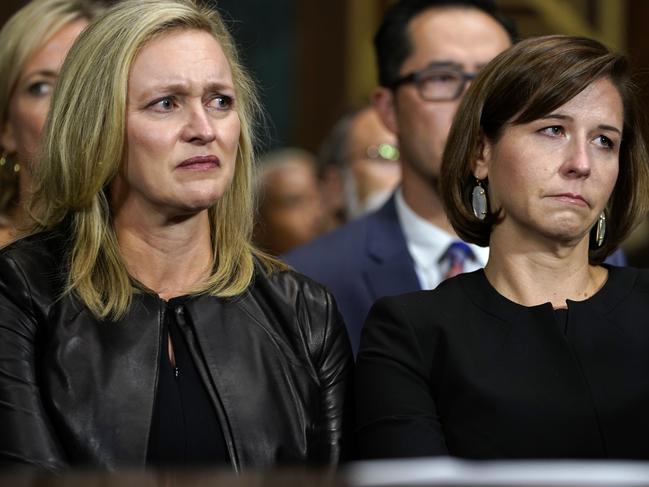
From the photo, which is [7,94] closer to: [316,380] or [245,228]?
[245,228]

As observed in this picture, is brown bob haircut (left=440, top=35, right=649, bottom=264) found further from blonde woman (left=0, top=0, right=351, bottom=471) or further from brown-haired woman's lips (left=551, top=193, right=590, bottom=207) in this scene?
blonde woman (left=0, top=0, right=351, bottom=471)

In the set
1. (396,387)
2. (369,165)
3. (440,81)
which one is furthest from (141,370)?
(369,165)

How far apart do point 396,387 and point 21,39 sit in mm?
1682

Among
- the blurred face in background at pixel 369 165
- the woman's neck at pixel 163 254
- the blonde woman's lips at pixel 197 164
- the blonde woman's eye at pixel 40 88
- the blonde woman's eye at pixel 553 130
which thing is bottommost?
the blurred face in background at pixel 369 165

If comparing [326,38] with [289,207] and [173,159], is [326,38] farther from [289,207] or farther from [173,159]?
[173,159]

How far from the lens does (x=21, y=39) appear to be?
3529 mm

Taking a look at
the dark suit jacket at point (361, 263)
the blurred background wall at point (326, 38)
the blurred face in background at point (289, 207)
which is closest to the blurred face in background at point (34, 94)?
the dark suit jacket at point (361, 263)

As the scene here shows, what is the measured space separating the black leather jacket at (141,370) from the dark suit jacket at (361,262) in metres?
0.73

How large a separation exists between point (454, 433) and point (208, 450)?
0.48 meters

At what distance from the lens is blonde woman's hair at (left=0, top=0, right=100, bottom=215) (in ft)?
11.5

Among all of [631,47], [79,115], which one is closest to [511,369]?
[79,115]

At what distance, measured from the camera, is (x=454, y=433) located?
242cm

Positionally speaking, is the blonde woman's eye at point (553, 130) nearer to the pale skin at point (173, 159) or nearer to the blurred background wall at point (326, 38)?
the pale skin at point (173, 159)

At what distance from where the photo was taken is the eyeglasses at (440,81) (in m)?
3.76
